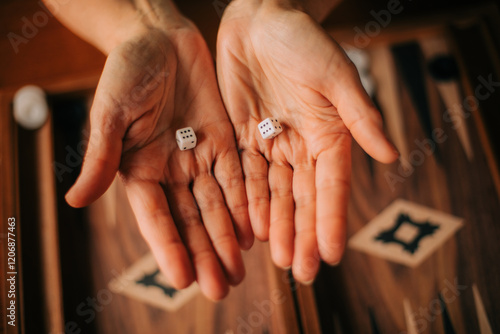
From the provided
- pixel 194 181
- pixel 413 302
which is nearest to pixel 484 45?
pixel 413 302

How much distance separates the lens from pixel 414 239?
148 cm

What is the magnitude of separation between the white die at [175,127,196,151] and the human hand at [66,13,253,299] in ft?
0.09

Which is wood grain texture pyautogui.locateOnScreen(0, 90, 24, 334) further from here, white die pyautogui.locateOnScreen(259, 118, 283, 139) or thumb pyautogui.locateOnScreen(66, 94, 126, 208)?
white die pyautogui.locateOnScreen(259, 118, 283, 139)

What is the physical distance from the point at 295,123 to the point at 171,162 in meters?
0.42

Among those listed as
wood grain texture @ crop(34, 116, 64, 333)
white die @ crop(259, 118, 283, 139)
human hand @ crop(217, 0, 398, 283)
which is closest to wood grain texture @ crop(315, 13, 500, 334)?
human hand @ crop(217, 0, 398, 283)

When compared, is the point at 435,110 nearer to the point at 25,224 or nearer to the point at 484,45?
the point at 484,45

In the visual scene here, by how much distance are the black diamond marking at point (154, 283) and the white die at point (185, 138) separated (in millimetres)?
540

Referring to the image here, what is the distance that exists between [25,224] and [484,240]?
5.63 ft

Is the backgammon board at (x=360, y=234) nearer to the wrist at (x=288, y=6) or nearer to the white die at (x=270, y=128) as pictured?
the wrist at (x=288, y=6)

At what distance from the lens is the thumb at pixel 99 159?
3.21ft

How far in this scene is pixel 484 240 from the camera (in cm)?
146

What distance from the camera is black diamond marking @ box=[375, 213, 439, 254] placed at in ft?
4.81

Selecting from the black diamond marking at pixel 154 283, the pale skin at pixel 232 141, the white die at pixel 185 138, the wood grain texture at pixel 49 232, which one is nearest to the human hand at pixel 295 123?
the pale skin at pixel 232 141

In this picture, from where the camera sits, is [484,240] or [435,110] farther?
[435,110]
